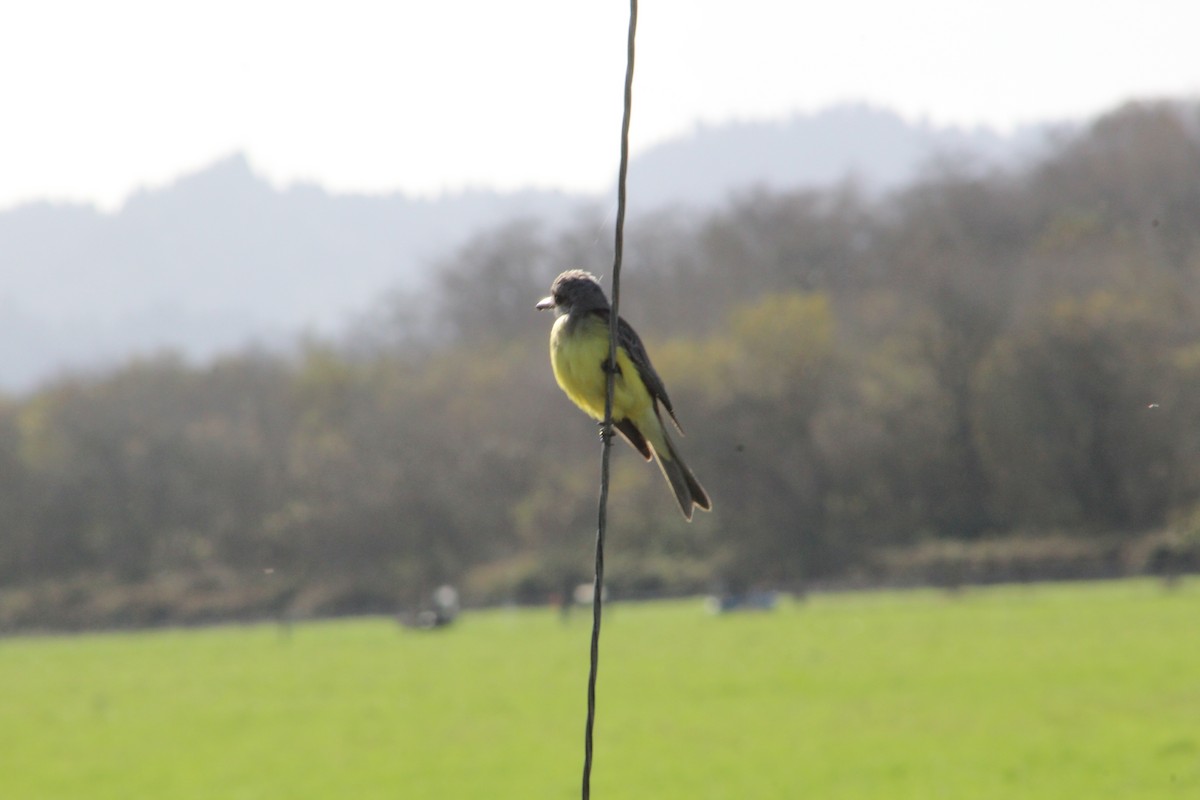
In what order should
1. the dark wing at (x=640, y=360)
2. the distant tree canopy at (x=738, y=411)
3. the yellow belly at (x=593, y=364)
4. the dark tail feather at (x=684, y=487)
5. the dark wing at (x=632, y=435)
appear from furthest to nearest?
the distant tree canopy at (x=738, y=411) < the dark wing at (x=632, y=435) < the yellow belly at (x=593, y=364) < the dark wing at (x=640, y=360) < the dark tail feather at (x=684, y=487)

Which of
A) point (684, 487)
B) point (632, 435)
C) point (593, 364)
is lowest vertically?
point (632, 435)

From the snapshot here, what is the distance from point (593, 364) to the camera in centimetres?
527

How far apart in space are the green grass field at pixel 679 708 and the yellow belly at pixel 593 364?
19753mm

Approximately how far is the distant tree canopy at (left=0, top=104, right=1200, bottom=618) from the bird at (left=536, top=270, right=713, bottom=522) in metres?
45.6

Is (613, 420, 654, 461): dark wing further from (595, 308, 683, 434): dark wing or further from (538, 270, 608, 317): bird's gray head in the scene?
(538, 270, 608, 317): bird's gray head

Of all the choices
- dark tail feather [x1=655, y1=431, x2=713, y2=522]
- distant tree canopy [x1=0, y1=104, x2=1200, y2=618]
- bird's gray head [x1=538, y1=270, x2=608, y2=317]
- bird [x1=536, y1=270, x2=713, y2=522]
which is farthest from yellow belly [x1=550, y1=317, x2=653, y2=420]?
distant tree canopy [x1=0, y1=104, x2=1200, y2=618]

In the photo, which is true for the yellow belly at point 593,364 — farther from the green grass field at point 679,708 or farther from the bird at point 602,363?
the green grass field at point 679,708

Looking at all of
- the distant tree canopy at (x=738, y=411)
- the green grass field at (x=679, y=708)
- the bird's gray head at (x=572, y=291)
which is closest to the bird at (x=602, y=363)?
the bird's gray head at (x=572, y=291)

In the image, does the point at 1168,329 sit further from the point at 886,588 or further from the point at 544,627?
the point at 544,627

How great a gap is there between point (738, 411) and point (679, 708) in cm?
1813

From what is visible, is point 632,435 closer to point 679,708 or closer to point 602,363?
point 602,363

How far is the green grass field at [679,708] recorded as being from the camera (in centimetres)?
2923

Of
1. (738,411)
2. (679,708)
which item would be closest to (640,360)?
(679,708)

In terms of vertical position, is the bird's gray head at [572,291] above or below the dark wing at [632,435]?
above
